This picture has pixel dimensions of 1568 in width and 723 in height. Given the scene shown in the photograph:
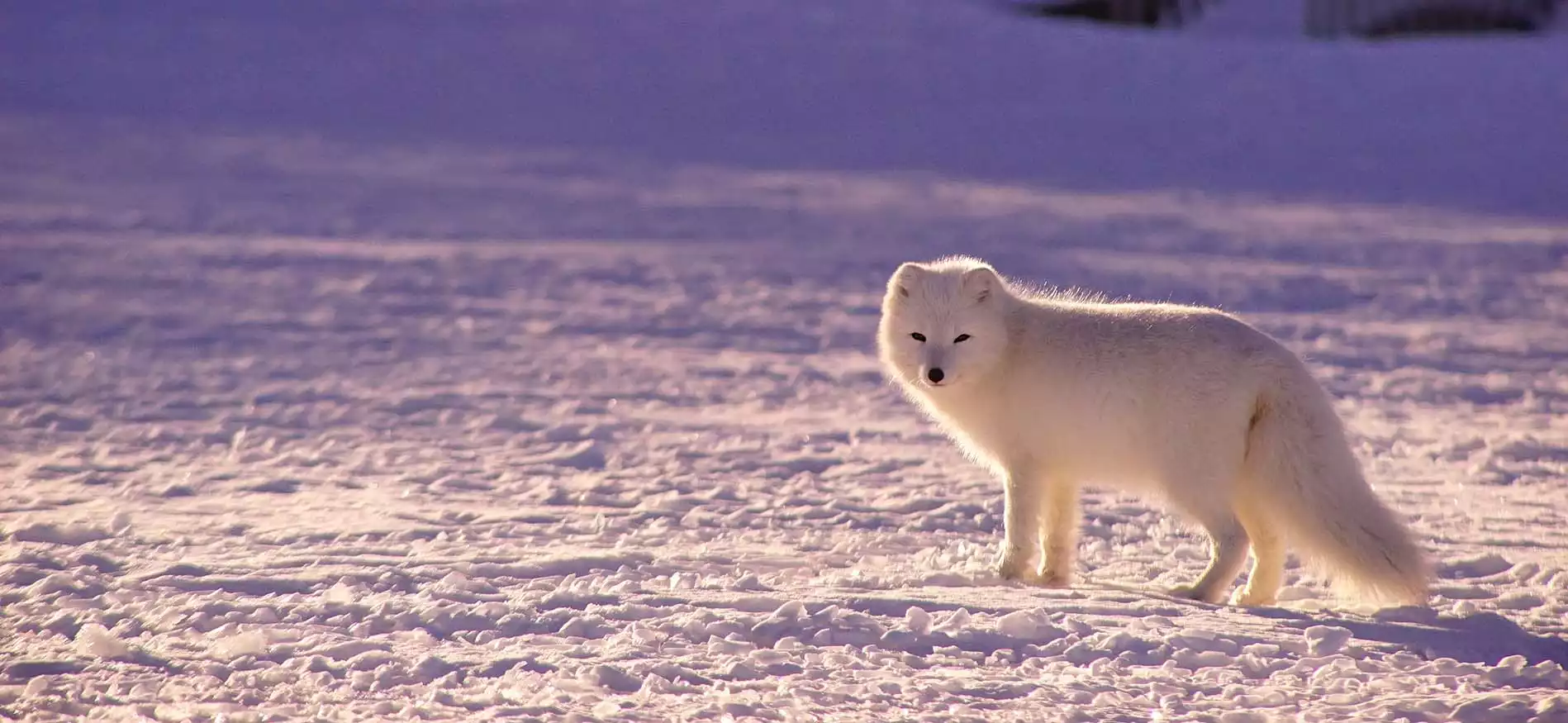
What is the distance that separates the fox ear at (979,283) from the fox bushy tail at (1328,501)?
83 centimetres

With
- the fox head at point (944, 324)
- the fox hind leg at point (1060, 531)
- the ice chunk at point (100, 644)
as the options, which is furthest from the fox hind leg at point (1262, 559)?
the ice chunk at point (100, 644)

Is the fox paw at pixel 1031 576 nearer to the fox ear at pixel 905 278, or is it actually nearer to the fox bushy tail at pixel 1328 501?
the fox bushy tail at pixel 1328 501

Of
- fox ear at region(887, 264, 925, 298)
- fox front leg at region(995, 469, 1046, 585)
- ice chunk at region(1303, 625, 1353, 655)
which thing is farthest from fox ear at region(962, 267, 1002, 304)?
ice chunk at region(1303, 625, 1353, 655)

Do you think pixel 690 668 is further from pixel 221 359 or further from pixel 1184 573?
pixel 221 359

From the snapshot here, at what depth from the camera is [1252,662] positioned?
369 centimetres

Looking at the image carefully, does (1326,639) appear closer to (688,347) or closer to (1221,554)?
(1221,554)

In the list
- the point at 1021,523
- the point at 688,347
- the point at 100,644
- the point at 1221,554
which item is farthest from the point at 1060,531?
the point at 688,347

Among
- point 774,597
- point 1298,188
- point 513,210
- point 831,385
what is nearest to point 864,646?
point 774,597

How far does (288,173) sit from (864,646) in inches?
386

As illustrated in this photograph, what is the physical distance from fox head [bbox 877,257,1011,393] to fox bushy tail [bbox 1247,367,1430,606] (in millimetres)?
787

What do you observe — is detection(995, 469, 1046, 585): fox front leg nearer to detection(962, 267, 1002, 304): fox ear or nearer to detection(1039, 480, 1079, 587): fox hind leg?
detection(1039, 480, 1079, 587): fox hind leg

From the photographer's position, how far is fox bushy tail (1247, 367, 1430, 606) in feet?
13.7

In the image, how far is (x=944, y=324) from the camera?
4.58m

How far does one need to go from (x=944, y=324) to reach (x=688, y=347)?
400cm
